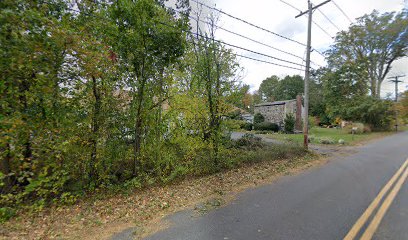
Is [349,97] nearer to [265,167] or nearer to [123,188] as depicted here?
[265,167]

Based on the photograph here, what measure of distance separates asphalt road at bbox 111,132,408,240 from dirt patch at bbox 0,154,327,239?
38cm

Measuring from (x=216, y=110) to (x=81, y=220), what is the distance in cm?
499

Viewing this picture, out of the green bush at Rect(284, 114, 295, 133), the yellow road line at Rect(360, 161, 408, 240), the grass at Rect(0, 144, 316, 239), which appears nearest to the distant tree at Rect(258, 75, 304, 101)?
the green bush at Rect(284, 114, 295, 133)

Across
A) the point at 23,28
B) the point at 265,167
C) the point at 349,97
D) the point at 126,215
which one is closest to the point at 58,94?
the point at 23,28

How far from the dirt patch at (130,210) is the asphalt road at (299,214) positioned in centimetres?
38

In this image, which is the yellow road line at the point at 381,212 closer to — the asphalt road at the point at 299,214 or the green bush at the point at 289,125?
the asphalt road at the point at 299,214

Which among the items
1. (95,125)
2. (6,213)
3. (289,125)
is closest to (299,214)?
(95,125)

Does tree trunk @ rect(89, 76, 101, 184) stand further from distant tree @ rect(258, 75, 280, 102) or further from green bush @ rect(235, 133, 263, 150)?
distant tree @ rect(258, 75, 280, 102)

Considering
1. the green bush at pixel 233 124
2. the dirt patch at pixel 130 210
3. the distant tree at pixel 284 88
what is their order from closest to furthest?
the dirt patch at pixel 130 210 < the green bush at pixel 233 124 < the distant tree at pixel 284 88

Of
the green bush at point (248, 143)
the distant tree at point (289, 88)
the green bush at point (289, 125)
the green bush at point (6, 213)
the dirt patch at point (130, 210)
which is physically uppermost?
the distant tree at point (289, 88)

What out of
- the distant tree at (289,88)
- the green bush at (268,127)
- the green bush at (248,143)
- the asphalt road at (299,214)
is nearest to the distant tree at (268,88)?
the distant tree at (289,88)

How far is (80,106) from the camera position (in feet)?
15.1

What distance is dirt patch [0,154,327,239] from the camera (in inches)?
132

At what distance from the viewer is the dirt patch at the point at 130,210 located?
3363mm
